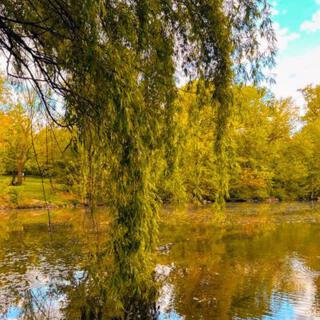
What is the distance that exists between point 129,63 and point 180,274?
7.58 metres

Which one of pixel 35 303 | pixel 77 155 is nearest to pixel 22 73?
pixel 77 155

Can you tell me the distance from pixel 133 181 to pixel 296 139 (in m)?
41.8

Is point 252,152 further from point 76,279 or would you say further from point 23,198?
point 76,279

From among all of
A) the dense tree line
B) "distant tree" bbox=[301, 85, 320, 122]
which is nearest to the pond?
the dense tree line

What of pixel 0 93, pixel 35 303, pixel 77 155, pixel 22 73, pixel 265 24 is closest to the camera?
pixel 77 155

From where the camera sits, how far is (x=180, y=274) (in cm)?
1088

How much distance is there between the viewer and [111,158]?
425 centimetres

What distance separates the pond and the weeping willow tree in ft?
2.48

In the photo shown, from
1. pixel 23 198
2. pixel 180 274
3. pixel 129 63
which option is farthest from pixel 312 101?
pixel 129 63

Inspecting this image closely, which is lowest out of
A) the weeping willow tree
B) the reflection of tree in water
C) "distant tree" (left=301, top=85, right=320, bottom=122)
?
the reflection of tree in water

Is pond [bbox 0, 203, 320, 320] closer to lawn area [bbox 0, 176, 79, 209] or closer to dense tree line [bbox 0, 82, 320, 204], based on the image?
Result: dense tree line [bbox 0, 82, 320, 204]

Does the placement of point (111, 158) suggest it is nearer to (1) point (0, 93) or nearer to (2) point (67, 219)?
(2) point (67, 219)

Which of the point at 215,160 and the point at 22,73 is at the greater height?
the point at 22,73

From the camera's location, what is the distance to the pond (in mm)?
6609
